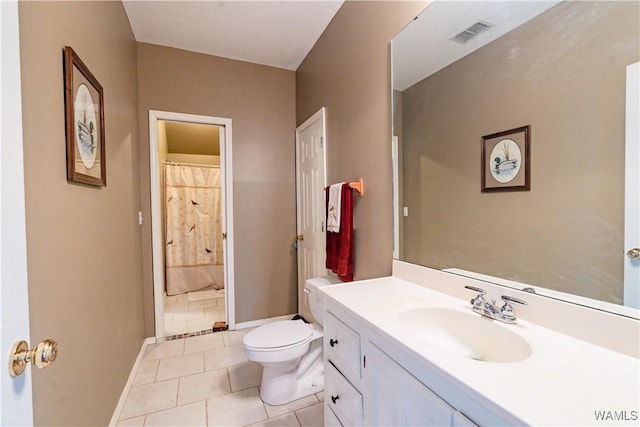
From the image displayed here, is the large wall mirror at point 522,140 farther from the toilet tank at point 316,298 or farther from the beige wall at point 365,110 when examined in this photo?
the toilet tank at point 316,298

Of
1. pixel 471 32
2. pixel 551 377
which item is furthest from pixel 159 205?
pixel 551 377

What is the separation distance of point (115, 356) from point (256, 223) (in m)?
1.57

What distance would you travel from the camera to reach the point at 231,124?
281cm

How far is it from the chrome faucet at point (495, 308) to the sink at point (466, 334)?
0.08 feet

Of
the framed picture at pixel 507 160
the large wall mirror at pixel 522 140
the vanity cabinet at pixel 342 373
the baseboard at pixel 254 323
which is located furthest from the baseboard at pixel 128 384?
the framed picture at pixel 507 160

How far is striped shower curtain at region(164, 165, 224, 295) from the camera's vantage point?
3988 mm

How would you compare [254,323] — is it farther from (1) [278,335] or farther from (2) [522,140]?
(2) [522,140]

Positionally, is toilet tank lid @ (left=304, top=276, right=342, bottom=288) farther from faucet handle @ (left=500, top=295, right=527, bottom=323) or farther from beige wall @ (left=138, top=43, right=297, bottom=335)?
faucet handle @ (left=500, top=295, right=527, bottom=323)

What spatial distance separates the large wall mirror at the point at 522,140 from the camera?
81 centimetres

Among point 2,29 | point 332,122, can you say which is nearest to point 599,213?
point 2,29

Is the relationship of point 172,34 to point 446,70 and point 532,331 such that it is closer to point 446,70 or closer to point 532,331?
point 446,70

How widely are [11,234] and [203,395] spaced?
1.77 m

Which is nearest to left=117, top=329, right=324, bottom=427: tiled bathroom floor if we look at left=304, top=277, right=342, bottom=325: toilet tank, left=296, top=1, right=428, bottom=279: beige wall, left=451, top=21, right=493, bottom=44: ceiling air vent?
left=304, top=277, right=342, bottom=325: toilet tank

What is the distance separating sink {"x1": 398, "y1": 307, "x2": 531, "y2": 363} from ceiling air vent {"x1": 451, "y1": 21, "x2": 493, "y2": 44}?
3.82ft
